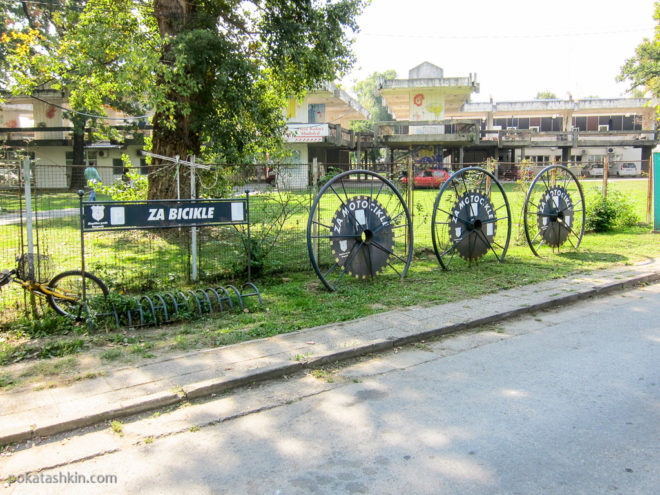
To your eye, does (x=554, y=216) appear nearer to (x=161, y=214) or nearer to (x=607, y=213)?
(x=607, y=213)

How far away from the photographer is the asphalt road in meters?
3.27

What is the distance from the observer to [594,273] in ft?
32.1

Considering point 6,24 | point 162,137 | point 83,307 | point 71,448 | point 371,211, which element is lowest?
point 71,448

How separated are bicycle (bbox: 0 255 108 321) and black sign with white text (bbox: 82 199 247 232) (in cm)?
77

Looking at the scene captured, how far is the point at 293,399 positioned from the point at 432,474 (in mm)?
1619

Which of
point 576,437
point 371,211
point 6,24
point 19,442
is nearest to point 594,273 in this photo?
point 371,211

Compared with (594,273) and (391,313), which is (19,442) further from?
(594,273)

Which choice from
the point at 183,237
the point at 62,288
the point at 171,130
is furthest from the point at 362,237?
the point at 171,130

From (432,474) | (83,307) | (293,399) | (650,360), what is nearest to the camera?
(432,474)

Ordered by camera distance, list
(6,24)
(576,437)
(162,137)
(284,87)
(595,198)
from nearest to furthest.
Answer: (576,437) < (162,137) < (284,87) < (595,198) < (6,24)

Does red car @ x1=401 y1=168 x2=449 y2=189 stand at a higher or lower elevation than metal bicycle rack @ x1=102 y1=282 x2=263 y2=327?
higher

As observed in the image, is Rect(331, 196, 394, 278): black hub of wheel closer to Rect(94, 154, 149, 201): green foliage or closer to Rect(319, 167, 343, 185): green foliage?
Rect(319, 167, 343, 185): green foliage

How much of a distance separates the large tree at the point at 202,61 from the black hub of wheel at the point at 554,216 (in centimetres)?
579

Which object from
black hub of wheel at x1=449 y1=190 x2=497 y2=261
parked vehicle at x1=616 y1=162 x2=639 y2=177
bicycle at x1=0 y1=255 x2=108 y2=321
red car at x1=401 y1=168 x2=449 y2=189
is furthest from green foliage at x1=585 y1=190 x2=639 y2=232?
parked vehicle at x1=616 y1=162 x2=639 y2=177
